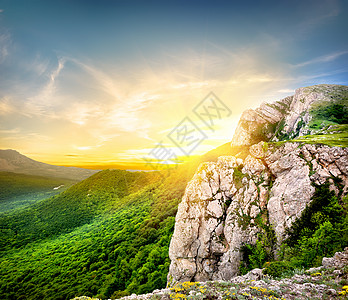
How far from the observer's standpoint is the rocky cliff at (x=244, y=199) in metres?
21.4

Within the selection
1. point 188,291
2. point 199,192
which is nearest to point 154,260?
point 199,192

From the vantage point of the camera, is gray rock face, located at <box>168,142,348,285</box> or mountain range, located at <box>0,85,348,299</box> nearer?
mountain range, located at <box>0,85,348,299</box>

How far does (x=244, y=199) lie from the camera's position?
27.3 metres

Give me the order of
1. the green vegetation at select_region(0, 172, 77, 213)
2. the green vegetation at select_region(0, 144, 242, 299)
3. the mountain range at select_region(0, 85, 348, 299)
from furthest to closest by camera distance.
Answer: the green vegetation at select_region(0, 172, 77, 213)
the green vegetation at select_region(0, 144, 242, 299)
the mountain range at select_region(0, 85, 348, 299)

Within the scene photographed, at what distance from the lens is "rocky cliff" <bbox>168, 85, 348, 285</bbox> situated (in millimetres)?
21391

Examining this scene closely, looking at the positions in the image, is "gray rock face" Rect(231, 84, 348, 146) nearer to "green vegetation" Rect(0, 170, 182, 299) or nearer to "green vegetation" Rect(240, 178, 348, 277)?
"green vegetation" Rect(240, 178, 348, 277)

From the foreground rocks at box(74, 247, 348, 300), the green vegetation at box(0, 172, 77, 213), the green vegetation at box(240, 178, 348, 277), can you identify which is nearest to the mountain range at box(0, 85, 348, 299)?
the green vegetation at box(240, 178, 348, 277)

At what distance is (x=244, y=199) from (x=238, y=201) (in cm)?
122

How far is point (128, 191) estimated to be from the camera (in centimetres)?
12425

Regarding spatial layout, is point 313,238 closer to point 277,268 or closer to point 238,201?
point 277,268

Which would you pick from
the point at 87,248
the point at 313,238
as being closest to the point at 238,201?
the point at 313,238

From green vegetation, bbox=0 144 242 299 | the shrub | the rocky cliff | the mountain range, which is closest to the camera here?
the shrub

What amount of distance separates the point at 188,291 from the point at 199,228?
63.0 feet

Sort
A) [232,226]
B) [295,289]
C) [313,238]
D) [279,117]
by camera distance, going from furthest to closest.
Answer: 1. [279,117]
2. [232,226]
3. [313,238]
4. [295,289]
